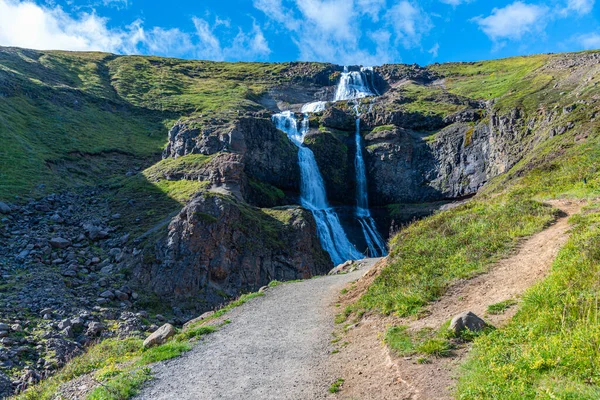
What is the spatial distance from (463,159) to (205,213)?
124ft

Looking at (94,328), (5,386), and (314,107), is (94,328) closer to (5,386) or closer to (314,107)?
(5,386)

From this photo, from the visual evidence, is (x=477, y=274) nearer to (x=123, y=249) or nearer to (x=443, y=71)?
(x=123, y=249)

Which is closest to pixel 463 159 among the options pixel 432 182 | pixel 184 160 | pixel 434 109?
pixel 432 182

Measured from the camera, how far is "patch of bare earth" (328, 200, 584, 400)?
269 inches

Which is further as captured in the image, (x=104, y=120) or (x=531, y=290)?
(x=104, y=120)

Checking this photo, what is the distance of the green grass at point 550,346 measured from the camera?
4.98 meters

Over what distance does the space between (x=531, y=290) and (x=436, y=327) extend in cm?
214

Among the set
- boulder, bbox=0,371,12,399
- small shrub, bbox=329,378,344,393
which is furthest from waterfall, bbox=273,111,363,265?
small shrub, bbox=329,378,344,393

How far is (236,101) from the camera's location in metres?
81.6

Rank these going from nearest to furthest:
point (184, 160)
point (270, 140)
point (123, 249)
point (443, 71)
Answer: point (123, 249) → point (184, 160) → point (270, 140) → point (443, 71)

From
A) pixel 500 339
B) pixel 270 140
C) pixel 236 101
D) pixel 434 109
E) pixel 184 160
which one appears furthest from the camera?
pixel 236 101

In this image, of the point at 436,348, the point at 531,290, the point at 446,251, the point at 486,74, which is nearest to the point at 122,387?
the point at 436,348

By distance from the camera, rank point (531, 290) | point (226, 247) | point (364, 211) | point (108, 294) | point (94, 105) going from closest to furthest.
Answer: point (531, 290), point (108, 294), point (226, 247), point (364, 211), point (94, 105)

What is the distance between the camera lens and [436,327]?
888 cm
